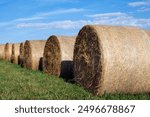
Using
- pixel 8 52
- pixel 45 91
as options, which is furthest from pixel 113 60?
pixel 8 52

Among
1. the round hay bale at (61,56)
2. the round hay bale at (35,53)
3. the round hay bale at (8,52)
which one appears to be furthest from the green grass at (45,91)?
the round hay bale at (8,52)

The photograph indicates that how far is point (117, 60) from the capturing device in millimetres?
11000

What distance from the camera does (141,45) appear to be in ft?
37.9

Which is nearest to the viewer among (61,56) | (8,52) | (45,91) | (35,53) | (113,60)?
(113,60)

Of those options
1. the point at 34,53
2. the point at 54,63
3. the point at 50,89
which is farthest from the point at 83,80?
the point at 34,53

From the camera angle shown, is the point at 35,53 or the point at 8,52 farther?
the point at 8,52

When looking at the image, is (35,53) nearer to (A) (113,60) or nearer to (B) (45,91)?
(B) (45,91)

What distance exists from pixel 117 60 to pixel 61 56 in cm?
525

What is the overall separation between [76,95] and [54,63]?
6178 mm

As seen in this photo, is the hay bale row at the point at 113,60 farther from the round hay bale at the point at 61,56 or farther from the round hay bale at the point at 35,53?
the round hay bale at the point at 35,53

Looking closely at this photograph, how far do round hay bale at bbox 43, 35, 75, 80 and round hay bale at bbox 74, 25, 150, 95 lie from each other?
3707mm

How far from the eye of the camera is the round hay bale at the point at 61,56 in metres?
15.8

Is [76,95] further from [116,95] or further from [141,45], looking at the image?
[141,45]

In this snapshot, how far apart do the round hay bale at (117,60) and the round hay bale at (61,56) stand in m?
3.71
